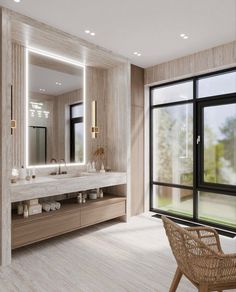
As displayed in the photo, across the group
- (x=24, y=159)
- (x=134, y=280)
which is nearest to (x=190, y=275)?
(x=134, y=280)

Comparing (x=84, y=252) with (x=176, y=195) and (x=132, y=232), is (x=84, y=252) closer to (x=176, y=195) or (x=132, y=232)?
(x=132, y=232)

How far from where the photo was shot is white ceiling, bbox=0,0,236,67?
8.75 feet

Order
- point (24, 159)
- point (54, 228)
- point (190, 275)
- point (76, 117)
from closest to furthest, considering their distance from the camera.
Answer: point (190, 275) → point (54, 228) → point (24, 159) → point (76, 117)

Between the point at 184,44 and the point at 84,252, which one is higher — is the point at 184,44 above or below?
above

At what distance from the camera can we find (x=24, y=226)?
293cm

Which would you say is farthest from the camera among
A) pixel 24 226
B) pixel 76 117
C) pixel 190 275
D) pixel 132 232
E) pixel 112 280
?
pixel 76 117

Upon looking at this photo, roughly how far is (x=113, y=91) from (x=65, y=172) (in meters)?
1.77

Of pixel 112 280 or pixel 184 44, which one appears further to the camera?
pixel 184 44

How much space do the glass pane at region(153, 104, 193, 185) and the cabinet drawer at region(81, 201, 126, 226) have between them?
115 centimetres

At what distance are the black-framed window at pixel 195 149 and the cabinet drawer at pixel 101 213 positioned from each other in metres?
1.06

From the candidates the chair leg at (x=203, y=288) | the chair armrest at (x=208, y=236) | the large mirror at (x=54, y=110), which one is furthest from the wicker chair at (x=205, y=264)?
the large mirror at (x=54, y=110)

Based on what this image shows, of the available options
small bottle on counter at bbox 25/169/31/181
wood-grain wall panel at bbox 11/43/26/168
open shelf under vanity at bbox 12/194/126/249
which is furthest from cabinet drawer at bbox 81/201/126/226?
wood-grain wall panel at bbox 11/43/26/168

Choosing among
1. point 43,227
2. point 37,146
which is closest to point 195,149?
point 37,146

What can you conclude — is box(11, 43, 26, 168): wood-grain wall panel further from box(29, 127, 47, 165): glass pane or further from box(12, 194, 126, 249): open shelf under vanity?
box(12, 194, 126, 249): open shelf under vanity
